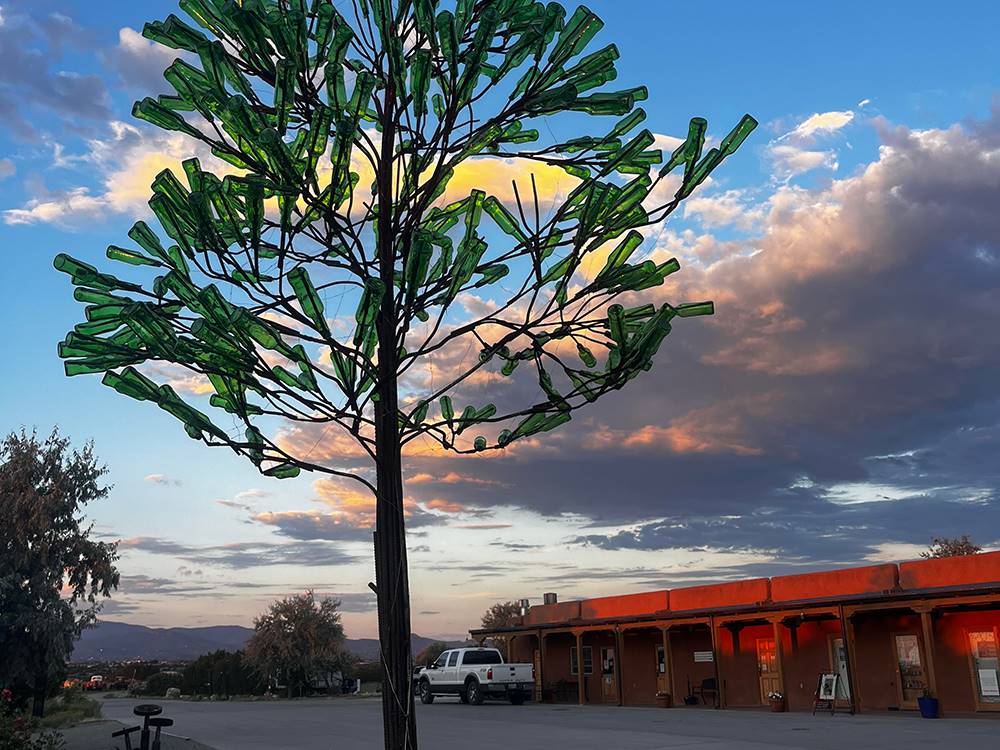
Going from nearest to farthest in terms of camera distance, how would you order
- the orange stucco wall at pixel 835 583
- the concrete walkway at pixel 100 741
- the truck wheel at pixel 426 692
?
the concrete walkway at pixel 100 741
the orange stucco wall at pixel 835 583
the truck wheel at pixel 426 692

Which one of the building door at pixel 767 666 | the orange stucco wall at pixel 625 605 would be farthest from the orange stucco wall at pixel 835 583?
the orange stucco wall at pixel 625 605

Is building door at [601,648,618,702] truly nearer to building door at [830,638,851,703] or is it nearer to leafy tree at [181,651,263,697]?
building door at [830,638,851,703]

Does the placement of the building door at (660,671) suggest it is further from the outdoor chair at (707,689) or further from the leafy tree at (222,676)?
the leafy tree at (222,676)

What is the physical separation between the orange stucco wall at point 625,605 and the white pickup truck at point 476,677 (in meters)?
3.35

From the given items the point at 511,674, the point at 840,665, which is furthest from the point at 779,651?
the point at 511,674

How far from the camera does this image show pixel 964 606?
22.9m

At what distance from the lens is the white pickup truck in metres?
33.6

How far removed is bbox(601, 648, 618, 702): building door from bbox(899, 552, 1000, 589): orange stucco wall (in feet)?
→ 43.0

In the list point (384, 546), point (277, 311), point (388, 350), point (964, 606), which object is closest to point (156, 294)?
point (277, 311)

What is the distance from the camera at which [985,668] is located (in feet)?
74.3

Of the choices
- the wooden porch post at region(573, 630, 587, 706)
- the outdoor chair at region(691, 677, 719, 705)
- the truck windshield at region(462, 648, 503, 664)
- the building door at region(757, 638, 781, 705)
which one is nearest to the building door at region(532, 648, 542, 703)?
the wooden porch post at region(573, 630, 587, 706)

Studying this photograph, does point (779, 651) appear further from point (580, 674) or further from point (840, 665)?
point (580, 674)

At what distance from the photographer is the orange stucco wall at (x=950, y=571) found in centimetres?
2281

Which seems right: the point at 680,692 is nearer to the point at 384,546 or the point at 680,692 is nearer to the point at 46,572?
the point at 46,572
